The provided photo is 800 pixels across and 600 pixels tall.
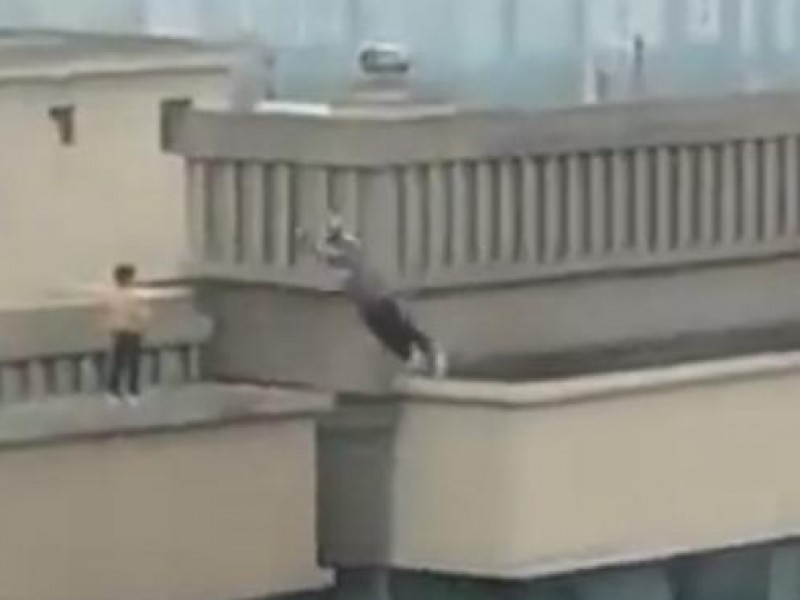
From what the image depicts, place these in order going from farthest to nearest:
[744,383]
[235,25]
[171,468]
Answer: [235,25] → [744,383] → [171,468]

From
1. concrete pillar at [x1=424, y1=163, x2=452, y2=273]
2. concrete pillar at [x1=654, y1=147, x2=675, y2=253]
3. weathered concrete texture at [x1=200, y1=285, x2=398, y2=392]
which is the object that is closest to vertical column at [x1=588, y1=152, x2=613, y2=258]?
concrete pillar at [x1=654, y1=147, x2=675, y2=253]

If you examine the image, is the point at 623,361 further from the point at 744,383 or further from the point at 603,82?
the point at 603,82

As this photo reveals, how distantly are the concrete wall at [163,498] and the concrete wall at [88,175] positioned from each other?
131 cm

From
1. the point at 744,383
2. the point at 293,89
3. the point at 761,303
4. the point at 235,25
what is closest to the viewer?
the point at 744,383

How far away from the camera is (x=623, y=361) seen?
311 inches

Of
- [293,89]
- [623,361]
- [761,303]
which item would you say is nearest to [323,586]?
[623,361]

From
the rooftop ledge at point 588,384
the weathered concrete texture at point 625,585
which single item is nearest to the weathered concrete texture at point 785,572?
the weathered concrete texture at point 625,585

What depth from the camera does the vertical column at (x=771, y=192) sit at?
8.33 metres

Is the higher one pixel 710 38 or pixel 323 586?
pixel 710 38

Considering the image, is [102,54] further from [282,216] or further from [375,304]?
[375,304]

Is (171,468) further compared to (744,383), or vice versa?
(744,383)

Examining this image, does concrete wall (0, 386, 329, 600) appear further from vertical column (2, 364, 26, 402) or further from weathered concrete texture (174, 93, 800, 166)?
weathered concrete texture (174, 93, 800, 166)

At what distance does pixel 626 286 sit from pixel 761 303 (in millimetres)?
457

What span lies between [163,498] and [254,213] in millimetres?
848
